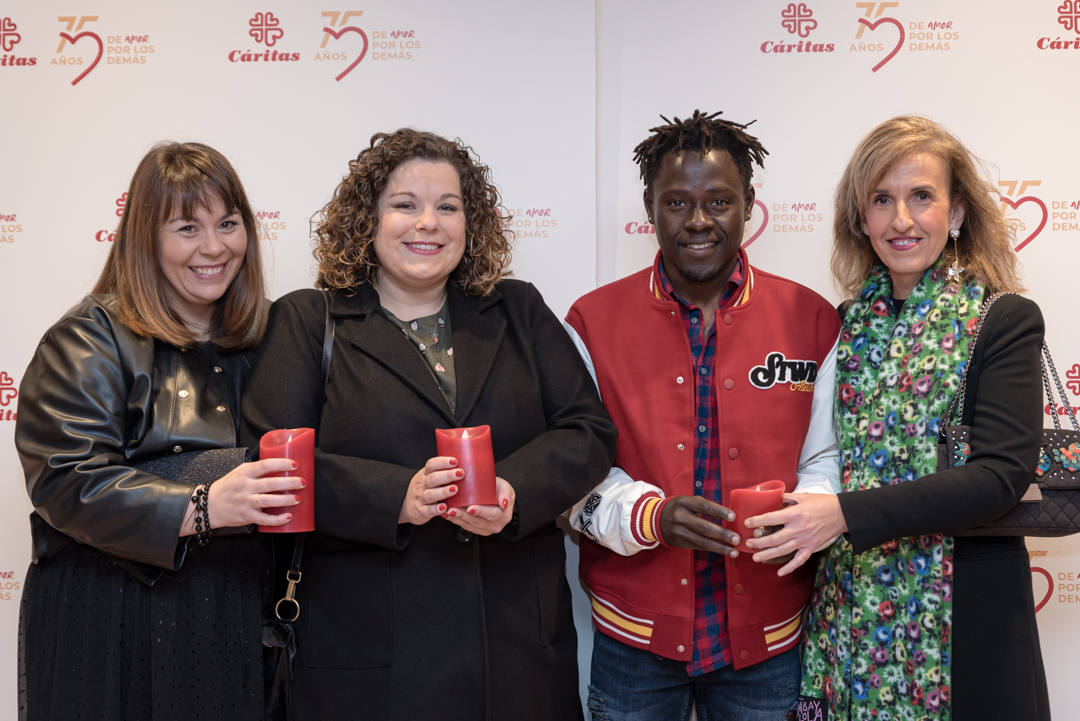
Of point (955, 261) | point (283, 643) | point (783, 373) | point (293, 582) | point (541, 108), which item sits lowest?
point (283, 643)

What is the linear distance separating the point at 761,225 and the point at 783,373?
840 millimetres

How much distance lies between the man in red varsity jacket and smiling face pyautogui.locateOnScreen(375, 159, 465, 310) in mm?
490

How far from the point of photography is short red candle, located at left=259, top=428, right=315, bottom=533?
1.75 m

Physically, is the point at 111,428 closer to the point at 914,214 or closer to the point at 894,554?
the point at 894,554

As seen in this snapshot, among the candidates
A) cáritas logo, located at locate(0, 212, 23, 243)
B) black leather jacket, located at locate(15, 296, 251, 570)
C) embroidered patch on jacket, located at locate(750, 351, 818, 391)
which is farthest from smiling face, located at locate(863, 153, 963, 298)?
cáritas logo, located at locate(0, 212, 23, 243)

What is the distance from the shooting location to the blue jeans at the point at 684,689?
216 centimetres

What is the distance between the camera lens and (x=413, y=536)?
1.98 m

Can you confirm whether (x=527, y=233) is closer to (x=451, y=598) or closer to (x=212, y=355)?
(x=212, y=355)

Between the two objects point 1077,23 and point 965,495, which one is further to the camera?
point 1077,23

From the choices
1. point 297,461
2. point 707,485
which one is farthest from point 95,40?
point 707,485

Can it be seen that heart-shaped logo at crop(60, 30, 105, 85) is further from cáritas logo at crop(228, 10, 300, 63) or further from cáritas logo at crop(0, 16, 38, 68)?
cáritas logo at crop(228, 10, 300, 63)

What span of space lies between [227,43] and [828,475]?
2348 mm

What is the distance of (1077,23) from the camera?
2812 millimetres

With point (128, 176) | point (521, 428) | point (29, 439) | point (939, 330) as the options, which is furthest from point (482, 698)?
point (128, 176)
